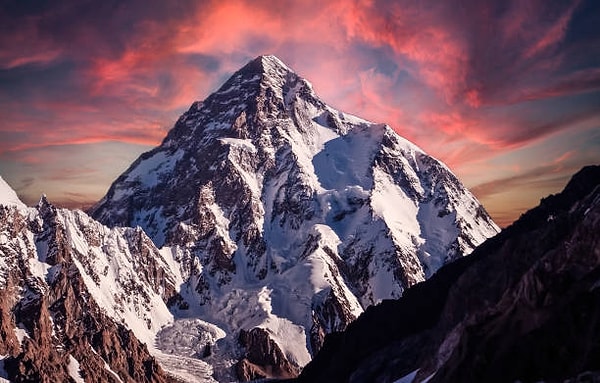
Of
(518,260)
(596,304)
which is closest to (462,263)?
(518,260)

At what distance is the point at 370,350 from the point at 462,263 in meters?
40.3

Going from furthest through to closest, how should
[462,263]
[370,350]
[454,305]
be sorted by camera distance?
[462,263] → [370,350] → [454,305]

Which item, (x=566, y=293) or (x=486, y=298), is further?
(x=486, y=298)

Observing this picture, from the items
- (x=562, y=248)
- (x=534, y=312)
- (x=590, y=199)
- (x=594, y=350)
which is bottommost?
(x=594, y=350)

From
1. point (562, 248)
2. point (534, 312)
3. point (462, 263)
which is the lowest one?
point (534, 312)

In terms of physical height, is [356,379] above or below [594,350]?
above

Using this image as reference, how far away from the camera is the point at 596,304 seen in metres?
47.9

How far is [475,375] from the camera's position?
5656 cm

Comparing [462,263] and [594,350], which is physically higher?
[462,263]

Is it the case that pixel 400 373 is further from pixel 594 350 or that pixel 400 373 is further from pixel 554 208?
pixel 554 208

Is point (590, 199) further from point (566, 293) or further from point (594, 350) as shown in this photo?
point (594, 350)

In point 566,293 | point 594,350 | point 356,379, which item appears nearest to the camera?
point 594,350

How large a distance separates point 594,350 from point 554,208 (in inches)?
4058

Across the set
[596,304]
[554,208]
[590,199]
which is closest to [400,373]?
[590,199]
